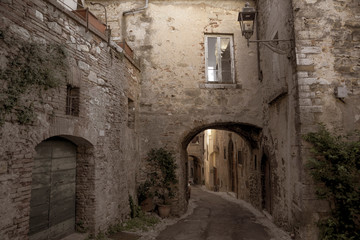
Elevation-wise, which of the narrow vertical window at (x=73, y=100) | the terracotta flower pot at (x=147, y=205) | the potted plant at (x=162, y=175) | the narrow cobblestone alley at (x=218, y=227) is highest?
the narrow vertical window at (x=73, y=100)

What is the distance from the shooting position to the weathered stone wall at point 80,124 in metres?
2.96

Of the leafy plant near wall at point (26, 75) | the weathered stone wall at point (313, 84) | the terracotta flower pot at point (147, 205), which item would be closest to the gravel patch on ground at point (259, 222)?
the weathered stone wall at point (313, 84)

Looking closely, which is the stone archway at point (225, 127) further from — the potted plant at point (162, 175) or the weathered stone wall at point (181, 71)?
the potted plant at point (162, 175)

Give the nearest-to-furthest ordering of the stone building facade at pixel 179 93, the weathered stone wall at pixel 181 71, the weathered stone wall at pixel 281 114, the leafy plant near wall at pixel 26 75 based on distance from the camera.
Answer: the leafy plant near wall at pixel 26 75
the stone building facade at pixel 179 93
the weathered stone wall at pixel 281 114
the weathered stone wall at pixel 181 71

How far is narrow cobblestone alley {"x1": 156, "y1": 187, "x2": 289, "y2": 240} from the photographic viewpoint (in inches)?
224

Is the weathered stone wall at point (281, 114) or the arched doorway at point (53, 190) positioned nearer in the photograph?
the arched doorway at point (53, 190)

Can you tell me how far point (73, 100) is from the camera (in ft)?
14.3

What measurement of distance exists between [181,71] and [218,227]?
4405 millimetres

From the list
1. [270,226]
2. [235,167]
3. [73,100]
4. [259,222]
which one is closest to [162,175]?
[259,222]

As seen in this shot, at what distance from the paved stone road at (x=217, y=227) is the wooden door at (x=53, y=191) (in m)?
2.08

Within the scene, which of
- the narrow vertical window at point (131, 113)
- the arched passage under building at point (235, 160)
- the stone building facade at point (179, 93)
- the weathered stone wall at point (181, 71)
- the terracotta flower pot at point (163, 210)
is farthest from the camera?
the arched passage under building at point (235, 160)

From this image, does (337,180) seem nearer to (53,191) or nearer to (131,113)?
(53,191)

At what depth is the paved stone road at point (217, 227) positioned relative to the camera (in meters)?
5.69

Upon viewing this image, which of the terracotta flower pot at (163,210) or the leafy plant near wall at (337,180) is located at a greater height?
the leafy plant near wall at (337,180)
